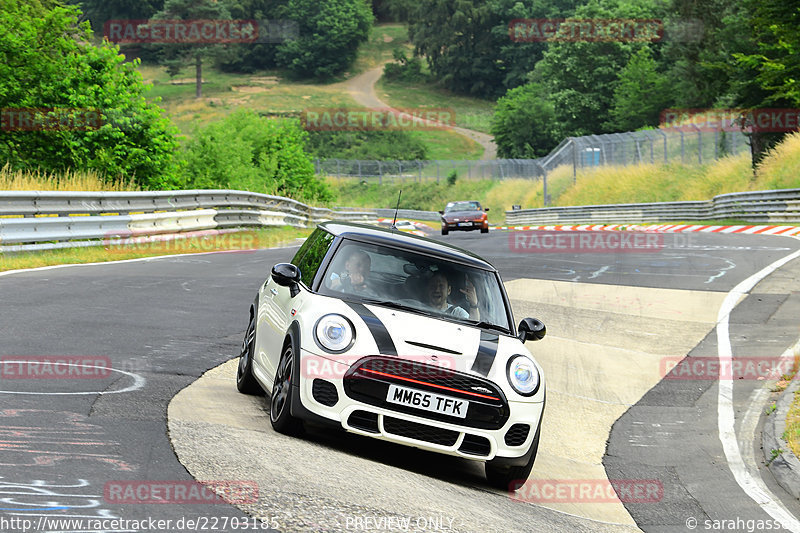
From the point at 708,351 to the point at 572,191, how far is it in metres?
43.8

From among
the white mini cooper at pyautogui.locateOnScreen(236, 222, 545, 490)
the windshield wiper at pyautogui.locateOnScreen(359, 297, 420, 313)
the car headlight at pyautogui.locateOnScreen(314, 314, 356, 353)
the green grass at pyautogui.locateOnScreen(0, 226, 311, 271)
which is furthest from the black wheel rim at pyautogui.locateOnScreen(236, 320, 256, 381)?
the green grass at pyautogui.locateOnScreen(0, 226, 311, 271)

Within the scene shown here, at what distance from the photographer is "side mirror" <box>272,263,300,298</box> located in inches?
294

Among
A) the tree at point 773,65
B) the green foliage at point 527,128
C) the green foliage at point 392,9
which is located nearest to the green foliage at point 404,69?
the green foliage at point 392,9

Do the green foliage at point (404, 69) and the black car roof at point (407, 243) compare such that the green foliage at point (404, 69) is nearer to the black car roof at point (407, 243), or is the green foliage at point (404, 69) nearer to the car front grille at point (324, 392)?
the black car roof at point (407, 243)

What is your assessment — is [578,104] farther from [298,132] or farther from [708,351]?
[708,351]

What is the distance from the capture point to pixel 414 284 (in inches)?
299

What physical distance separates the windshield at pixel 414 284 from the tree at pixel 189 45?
13617 centimetres

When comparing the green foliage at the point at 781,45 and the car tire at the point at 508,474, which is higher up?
the green foliage at the point at 781,45

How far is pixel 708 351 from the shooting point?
12367mm

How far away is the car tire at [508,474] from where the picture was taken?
6820 mm

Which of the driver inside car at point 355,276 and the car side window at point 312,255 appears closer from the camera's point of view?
the driver inside car at point 355,276

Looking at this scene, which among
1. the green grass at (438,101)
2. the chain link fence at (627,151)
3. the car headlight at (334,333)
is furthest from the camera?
the green grass at (438,101)

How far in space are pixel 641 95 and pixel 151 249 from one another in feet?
233

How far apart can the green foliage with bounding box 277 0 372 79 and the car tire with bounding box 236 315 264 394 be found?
152m
